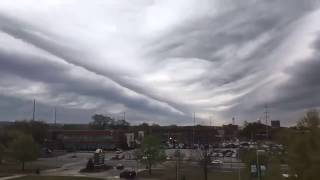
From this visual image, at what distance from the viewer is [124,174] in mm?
99188

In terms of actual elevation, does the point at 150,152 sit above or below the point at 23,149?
below

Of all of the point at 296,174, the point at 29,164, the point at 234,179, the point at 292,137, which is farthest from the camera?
the point at 29,164

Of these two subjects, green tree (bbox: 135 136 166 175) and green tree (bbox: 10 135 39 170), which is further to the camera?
green tree (bbox: 10 135 39 170)

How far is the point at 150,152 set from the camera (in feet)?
369

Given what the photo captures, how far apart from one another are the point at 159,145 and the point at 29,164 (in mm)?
43752

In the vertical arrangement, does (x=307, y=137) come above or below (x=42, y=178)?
above

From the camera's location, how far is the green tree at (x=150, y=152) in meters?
111

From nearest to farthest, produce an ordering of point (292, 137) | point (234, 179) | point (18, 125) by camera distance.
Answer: point (292, 137) → point (234, 179) → point (18, 125)

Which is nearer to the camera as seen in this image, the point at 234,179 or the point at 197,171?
the point at 234,179

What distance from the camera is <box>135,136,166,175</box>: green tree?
365ft

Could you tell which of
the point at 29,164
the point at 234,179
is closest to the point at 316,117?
the point at 234,179

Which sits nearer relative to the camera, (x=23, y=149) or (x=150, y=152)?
(x=150, y=152)

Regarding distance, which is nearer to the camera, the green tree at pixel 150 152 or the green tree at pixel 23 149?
the green tree at pixel 150 152

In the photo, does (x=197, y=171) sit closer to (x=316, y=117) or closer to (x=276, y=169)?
A: (x=276, y=169)
